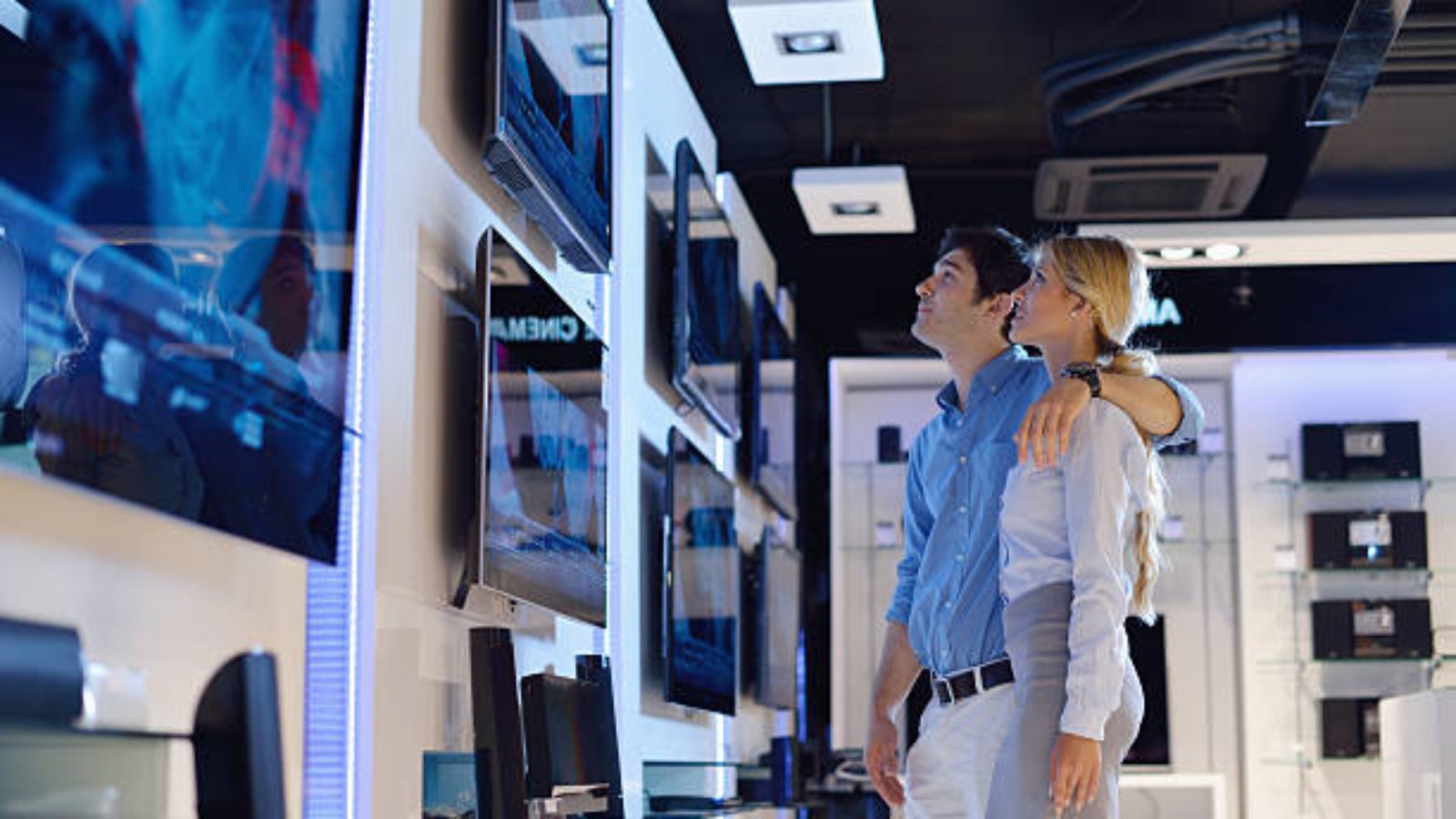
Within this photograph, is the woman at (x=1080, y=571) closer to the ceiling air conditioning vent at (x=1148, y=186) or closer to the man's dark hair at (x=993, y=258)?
the man's dark hair at (x=993, y=258)

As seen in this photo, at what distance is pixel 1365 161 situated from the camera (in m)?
7.68

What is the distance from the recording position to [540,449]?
3217 millimetres

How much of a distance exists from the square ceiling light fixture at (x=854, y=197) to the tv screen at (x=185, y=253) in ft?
13.2

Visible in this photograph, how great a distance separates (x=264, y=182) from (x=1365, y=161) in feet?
21.1

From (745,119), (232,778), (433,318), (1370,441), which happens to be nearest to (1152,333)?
(1370,441)

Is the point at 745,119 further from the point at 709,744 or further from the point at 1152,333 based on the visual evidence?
the point at 709,744

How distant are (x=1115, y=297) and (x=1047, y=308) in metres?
0.10

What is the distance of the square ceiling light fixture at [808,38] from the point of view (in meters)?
4.99

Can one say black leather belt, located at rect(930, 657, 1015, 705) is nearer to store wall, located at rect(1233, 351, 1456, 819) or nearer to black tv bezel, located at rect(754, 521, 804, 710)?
→ black tv bezel, located at rect(754, 521, 804, 710)

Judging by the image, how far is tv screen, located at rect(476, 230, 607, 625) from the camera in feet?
9.80

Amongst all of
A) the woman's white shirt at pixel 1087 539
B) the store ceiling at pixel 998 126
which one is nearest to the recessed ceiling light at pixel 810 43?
the store ceiling at pixel 998 126

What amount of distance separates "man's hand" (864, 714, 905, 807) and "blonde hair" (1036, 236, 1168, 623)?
55cm

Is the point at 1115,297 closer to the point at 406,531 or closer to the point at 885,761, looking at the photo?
the point at 885,761

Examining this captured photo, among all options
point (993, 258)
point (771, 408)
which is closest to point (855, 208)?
point (771, 408)
